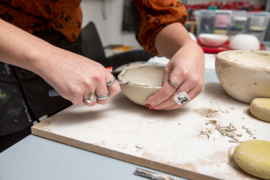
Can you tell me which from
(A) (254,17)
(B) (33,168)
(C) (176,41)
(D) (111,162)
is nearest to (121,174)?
(D) (111,162)

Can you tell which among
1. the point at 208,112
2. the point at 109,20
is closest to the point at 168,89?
the point at 208,112

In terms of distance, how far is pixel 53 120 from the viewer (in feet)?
1.79

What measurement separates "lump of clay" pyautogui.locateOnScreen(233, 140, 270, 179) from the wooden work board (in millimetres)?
20

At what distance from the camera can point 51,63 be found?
42cm

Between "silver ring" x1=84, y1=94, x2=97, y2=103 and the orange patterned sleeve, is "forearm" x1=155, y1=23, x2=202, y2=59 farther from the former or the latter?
"silver ring" x1=84, y1=94, x2=97, y2=103

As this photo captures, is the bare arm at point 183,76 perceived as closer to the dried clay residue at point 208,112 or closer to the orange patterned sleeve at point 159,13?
the dried clay residue at point 208,112

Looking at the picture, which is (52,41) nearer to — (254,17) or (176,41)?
(176,41)

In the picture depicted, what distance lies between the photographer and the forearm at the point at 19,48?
41 centimetres

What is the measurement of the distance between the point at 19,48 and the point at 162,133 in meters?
0.37

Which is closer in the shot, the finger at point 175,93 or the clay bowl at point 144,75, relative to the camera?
the finger at point 175,93

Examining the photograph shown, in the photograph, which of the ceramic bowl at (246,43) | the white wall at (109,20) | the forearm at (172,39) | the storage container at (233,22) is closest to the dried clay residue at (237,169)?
the forearm at (172,39)

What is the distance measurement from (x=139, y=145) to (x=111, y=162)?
0.23 ft

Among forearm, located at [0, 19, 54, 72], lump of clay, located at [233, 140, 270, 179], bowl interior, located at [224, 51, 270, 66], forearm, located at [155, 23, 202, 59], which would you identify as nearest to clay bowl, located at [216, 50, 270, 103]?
bowl interior, located at [224, 51, 270, 66]

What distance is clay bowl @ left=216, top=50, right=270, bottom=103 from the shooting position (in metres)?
0.56
